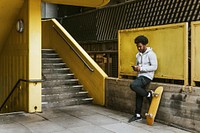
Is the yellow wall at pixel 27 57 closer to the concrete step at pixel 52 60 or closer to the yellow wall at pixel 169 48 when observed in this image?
the concrete step at pixel 52 60

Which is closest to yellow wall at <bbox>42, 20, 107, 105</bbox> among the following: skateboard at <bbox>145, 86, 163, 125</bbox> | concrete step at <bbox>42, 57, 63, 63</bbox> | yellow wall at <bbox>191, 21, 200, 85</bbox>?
concrete step at <bbox>42, 57, 63, 63</bbox>

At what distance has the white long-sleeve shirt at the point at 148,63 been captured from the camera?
246 inches

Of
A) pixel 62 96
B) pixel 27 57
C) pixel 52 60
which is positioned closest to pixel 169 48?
pixel 27 57

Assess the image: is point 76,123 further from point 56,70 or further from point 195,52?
point 56,70

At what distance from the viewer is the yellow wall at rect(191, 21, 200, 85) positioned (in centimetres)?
553

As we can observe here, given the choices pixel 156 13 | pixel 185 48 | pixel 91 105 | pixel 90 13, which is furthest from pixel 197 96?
pixel 90 13

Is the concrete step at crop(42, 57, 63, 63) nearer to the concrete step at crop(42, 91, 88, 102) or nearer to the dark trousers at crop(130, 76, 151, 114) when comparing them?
the concrete step at crop(42, 91, 88, 102)

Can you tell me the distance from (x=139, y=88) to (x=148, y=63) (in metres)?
0.56

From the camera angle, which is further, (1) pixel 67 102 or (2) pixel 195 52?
(1) pixel 67 102

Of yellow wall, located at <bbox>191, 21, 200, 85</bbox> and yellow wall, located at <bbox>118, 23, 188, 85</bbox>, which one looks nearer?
yellow wall, located at <bbox>191, 21, 200, 85</bbox>

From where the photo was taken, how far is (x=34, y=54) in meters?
7.38

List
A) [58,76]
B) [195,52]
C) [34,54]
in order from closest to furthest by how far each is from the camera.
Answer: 1. [195,52]
2. [34,54]
3. [58,76]

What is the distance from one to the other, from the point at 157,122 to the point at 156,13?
12.8 feet

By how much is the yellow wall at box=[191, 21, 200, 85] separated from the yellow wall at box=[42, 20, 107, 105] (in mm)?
2960
